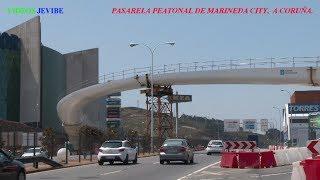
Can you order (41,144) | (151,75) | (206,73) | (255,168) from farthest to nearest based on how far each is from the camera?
(151,75), (206,73), (41,144), (255,168)

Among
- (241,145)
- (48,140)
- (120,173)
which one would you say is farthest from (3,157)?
(48,140)

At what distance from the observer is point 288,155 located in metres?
32.0

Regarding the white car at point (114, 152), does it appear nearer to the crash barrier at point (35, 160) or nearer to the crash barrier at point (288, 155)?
the crash barrier at point (35, 160)

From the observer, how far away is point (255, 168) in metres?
28.4

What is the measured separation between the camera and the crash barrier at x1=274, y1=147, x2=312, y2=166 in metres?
30.7

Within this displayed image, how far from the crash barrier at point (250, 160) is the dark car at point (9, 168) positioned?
48.2 feet

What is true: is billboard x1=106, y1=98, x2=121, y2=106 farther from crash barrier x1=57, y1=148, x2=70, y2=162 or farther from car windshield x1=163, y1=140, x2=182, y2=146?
car windshield x1=163, y1=140, x2=182, y2=146

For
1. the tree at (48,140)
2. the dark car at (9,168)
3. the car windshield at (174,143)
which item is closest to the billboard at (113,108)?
the tree at (48,140)

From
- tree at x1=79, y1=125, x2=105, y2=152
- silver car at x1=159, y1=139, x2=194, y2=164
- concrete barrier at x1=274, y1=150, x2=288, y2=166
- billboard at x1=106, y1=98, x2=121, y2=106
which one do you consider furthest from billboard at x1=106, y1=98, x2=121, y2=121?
concrete barrier at x1=274, y1=150, x2=288, y2=166

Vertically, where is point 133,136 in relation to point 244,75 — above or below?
below

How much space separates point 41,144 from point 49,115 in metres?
56.1

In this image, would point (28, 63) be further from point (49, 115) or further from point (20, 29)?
point (49, 115)

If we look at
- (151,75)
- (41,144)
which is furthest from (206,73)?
(41,144)

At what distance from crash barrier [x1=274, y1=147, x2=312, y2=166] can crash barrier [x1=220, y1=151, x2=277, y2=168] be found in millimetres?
1014
